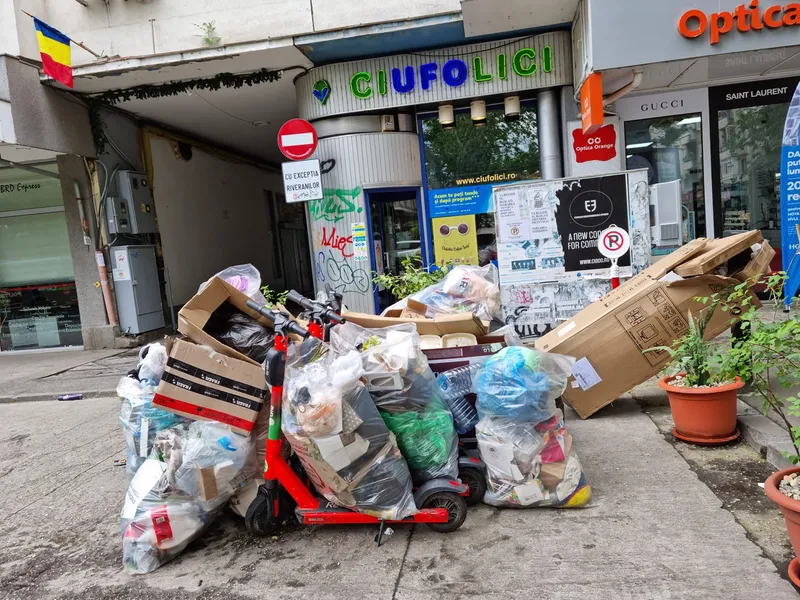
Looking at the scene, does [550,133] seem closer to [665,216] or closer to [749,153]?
[665,216]

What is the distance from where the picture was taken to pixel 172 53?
740 centimetres

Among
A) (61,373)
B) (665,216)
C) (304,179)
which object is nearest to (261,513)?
(665,216)

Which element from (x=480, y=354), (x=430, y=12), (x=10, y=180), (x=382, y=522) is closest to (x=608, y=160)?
(x=430, y=12)

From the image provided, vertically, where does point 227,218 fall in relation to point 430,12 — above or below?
below

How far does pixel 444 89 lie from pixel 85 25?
5197mm

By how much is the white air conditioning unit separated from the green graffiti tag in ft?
13.0

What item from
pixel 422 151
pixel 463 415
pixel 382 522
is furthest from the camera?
pixel 422 151

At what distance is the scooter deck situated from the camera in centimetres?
275

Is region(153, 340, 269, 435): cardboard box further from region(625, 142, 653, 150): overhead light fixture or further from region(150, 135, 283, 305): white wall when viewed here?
region(150, 135, 283, 305): white wall

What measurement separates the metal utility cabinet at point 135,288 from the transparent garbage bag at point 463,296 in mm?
6705

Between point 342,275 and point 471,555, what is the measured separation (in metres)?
5.97

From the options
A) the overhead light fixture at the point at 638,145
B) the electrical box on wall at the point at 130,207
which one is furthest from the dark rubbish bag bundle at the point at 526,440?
the electrical box on wall at the point at 130,207

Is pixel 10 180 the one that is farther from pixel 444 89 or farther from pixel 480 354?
pixel 480 354

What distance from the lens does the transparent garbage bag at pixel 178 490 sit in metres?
2.70
